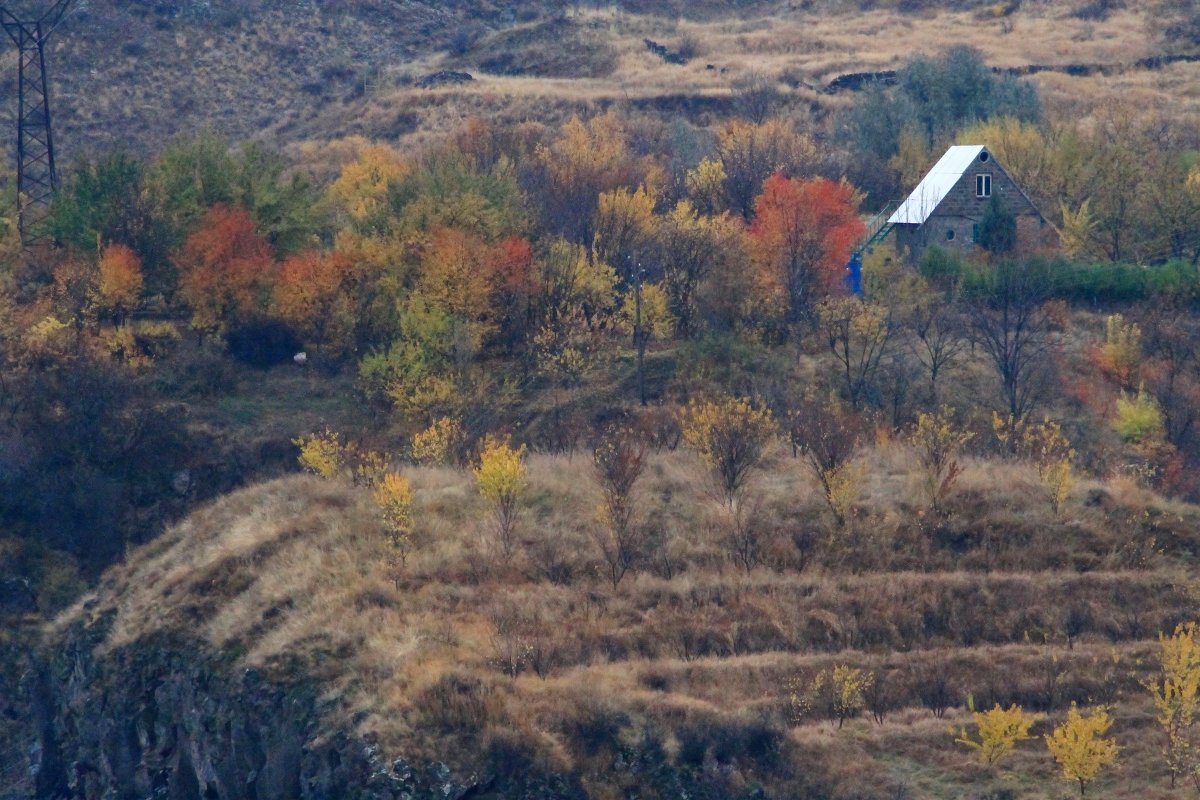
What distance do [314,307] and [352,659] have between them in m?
20.4

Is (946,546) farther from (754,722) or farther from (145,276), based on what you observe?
(145,276)

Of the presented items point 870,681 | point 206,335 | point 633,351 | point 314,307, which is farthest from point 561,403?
point 870,681

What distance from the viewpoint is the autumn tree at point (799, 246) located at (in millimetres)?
43750

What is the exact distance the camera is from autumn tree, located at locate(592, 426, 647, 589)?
2836cm

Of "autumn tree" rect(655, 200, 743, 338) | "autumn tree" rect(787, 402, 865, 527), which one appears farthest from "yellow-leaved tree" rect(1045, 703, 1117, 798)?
"autumn tree" rect(655, 200, 743, 338)

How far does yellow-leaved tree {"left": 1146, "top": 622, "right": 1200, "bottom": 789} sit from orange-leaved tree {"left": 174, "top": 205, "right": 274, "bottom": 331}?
28.8 metres

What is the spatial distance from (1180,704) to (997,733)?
2.96 metres

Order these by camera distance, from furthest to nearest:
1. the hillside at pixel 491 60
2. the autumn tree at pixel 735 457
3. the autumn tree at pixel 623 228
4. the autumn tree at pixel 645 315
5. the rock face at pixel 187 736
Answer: the hillside at pixel 491 60
the autumn tree at pixel 623 228
the autumn tree at pixel 645 315
the autumn tree at pixel 735 457
the rock face at pixel 187 736

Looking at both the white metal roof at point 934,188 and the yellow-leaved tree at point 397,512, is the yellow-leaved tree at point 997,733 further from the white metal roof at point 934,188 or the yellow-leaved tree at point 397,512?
the white metal roof at point 934,188

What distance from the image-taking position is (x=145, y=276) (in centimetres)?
4425

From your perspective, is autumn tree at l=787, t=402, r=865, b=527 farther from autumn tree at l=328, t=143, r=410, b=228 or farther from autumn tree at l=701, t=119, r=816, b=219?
autumn tree at l=328, t=143, r=410, b=228

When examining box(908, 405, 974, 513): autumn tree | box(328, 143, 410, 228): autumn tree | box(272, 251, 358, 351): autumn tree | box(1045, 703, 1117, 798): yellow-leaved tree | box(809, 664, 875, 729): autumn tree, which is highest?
box(328, 143, 410, 228): autumn tree

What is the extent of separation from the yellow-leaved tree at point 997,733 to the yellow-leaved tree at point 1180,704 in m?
2.00

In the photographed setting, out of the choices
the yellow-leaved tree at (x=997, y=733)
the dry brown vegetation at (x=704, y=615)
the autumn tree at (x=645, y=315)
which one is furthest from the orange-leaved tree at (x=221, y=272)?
the yellow-leaved tree at (x=997, y=733)
